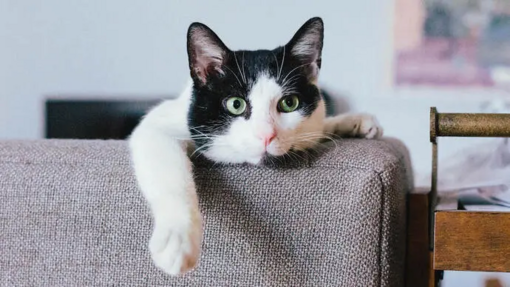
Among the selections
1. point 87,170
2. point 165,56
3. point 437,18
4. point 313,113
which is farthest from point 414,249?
point 165,56

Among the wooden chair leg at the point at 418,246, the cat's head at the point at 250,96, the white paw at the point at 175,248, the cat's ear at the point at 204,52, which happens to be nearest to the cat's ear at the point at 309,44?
the cat's head at the point at 250,96

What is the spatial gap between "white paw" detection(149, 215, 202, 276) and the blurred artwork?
154cm

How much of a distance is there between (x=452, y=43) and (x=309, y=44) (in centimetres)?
126

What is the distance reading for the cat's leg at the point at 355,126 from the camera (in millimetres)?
1023

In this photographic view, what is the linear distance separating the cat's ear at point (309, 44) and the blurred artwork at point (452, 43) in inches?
46.5

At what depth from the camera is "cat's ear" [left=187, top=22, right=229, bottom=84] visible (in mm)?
863

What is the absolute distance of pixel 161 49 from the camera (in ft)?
7.43

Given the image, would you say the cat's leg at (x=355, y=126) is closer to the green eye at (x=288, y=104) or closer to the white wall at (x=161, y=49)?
the green eye at (x=288, y=104)

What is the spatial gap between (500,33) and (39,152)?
1.67 m

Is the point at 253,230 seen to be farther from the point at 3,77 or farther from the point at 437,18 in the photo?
the point at 3,77

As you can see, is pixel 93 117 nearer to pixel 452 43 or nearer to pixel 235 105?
pixel 452 43

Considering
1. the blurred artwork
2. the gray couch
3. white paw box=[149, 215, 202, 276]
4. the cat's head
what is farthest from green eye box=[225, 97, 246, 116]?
the blurred artwork

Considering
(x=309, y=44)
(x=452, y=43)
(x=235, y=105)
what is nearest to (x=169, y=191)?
(x=235, y=105)

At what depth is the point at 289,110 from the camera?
0.89m
